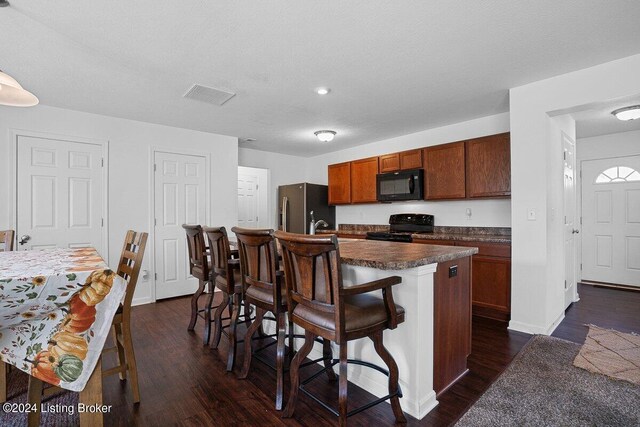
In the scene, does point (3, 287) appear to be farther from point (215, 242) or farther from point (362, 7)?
point (362, 7)

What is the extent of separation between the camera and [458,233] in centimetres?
435

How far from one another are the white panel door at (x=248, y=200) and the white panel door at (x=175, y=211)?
1192 millimetres

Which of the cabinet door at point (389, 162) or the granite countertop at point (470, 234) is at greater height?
the cabinet door at point (389, 162)

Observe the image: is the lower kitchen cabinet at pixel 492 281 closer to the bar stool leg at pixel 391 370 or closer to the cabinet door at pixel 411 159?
the cabinet door at pixel 411 159

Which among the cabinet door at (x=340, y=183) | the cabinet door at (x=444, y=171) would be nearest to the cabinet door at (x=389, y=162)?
the cabinet door at (x=444, y=171)

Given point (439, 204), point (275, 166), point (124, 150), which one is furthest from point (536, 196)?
point (124, 150)

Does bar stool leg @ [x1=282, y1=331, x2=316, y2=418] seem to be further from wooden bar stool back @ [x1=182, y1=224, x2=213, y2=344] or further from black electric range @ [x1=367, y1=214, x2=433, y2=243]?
black electric range @ [x1=367, y1=214, x2=433, y2=243]

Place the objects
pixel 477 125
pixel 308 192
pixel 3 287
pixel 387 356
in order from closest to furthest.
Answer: pixel 3 287 < pixel 387 356 < pixel 477 125 < pixel 308 192

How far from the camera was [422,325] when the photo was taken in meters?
1.74

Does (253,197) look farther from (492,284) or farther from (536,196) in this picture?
(536,196)

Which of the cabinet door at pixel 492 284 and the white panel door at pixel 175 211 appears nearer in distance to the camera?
the cabinet door at pixel 492 284

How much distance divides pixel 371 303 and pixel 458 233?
3.12m

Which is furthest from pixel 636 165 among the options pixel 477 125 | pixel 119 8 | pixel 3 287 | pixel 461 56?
pixel 3 287

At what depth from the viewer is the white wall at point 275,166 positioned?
5.77 meters
